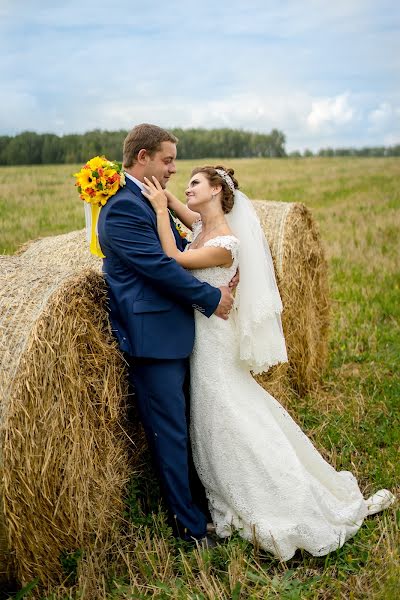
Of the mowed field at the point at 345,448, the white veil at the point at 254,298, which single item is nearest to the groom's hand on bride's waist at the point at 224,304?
the white veil at the point at 254,298

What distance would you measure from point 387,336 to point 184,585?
15.0 feet

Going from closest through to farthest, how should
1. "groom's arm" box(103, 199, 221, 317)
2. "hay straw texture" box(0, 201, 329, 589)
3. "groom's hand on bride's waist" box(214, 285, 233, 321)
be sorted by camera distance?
1. "hay straw texture" box(0, 201, 329, 589)
2. "groom's arm" box(103, 199, 221, 317)
3. "groom's hand on bride's waist" box(214, 285, 233, 321)

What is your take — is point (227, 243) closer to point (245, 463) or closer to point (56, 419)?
point (245, 463)

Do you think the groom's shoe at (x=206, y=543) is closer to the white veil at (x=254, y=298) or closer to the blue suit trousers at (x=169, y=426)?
the blue suit trousers at (x=169, y=426)

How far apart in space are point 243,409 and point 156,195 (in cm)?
135

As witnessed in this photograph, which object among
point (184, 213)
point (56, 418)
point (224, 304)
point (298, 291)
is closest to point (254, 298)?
point (224, 304)

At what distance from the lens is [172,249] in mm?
3898

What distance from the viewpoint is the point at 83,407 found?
3.75m

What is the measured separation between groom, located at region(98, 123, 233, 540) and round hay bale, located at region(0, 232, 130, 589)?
177 millimetres

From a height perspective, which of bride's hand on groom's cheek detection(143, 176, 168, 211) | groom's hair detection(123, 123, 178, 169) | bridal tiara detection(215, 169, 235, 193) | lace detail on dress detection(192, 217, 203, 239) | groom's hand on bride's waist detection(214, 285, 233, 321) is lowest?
groom's hand on bride's waist detection(214, 285, 233, 321)

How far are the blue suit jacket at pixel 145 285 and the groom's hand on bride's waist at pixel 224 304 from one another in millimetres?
61

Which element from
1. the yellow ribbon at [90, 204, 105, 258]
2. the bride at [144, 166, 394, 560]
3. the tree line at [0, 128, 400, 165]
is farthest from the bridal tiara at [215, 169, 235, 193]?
the tree line at [0, 128, 400, 165]

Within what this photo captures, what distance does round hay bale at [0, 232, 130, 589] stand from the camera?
130 inches

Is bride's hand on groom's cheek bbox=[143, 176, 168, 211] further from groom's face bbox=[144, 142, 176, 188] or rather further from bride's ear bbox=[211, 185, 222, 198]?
bride's ear bbox=[211, 185, 222, 198]
